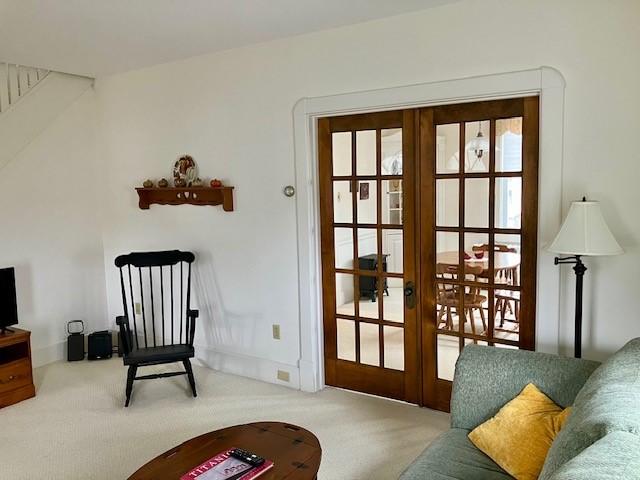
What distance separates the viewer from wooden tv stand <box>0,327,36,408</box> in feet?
13.1

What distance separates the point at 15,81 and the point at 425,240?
355cm

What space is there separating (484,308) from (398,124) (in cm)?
126

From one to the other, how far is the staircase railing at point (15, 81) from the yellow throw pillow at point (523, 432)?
4.31 meters

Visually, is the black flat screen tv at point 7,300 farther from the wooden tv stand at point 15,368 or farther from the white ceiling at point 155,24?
the white ceiling at point 155,24

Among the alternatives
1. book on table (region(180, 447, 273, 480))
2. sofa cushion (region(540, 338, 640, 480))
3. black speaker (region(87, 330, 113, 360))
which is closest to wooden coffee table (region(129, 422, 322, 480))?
book on table (region(180, 447, 273, 480))

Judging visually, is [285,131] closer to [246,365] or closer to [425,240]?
[425,240]

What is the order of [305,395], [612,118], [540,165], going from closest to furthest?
[612,118] < [540,165] < [305,395]

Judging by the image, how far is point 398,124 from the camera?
11.9 ft

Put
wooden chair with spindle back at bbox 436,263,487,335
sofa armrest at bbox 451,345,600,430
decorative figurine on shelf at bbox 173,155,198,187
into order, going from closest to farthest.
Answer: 1. sofa armrest at bbox 451,345,600,430
2. wooden chair with spindle back at bbox 436,263,487,335
3. decorative figurine on shelf at bbox 173,155,198,187

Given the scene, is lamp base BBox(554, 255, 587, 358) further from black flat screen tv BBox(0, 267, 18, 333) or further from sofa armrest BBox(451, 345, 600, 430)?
black flat screen tv BBox(0, 267, 18, 333)

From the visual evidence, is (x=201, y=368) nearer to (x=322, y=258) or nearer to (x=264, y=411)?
(x=264, y=411)

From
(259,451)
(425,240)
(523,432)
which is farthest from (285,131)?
(523,432)

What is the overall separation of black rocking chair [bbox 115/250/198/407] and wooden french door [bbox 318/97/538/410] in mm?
1077

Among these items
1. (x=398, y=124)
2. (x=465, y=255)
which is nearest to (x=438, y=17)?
(x=398, y=124)
